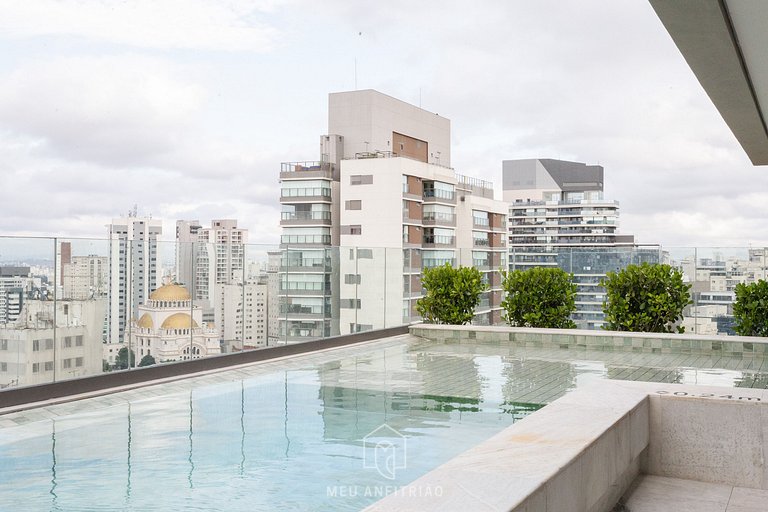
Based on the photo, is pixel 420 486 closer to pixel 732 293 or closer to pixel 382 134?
pixel 732 293

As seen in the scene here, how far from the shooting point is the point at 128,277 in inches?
273

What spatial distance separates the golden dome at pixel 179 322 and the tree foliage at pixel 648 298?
5.60m

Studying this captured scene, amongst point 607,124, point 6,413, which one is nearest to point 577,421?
point 6,413

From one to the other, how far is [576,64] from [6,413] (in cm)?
5130

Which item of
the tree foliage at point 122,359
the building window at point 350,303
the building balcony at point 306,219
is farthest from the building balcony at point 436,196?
the tree foliage at point 122,359

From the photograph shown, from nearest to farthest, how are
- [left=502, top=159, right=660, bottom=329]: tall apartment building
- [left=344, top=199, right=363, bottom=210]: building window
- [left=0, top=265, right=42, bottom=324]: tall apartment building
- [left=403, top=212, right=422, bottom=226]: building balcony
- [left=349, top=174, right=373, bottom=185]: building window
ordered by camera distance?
[left=0, top=265, right=42, bottom=324]: tall apartment building → [left=349, top=174, right=373, bottom=185]: building window → [left=403, top=212, right=422, bottom=226]: building balcony → [left=344, top=199, right=363, bottom=210]: building window → [left=502, top=159, right=660, bottom=329]: tall apartment building

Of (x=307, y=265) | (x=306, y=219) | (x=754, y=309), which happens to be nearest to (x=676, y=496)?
(x=754, y=309)

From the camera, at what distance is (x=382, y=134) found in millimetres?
61844

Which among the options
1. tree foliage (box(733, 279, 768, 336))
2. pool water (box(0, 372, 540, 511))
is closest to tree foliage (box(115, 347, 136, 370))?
pool water (box(0, 372, 540, 511))

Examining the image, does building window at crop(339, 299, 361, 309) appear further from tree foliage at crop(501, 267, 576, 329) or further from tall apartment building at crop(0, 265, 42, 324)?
tall apartment building at crop(0, 265, 42, 324)

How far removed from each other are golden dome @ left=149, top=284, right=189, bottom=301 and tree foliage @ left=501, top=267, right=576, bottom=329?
4.99 metres

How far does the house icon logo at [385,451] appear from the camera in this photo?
433cm

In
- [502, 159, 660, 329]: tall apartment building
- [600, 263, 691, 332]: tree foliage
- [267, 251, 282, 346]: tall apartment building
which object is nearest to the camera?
[267, 251, 282, 346]: tall apartment building

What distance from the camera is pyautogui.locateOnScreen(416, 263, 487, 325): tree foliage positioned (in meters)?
10.9
